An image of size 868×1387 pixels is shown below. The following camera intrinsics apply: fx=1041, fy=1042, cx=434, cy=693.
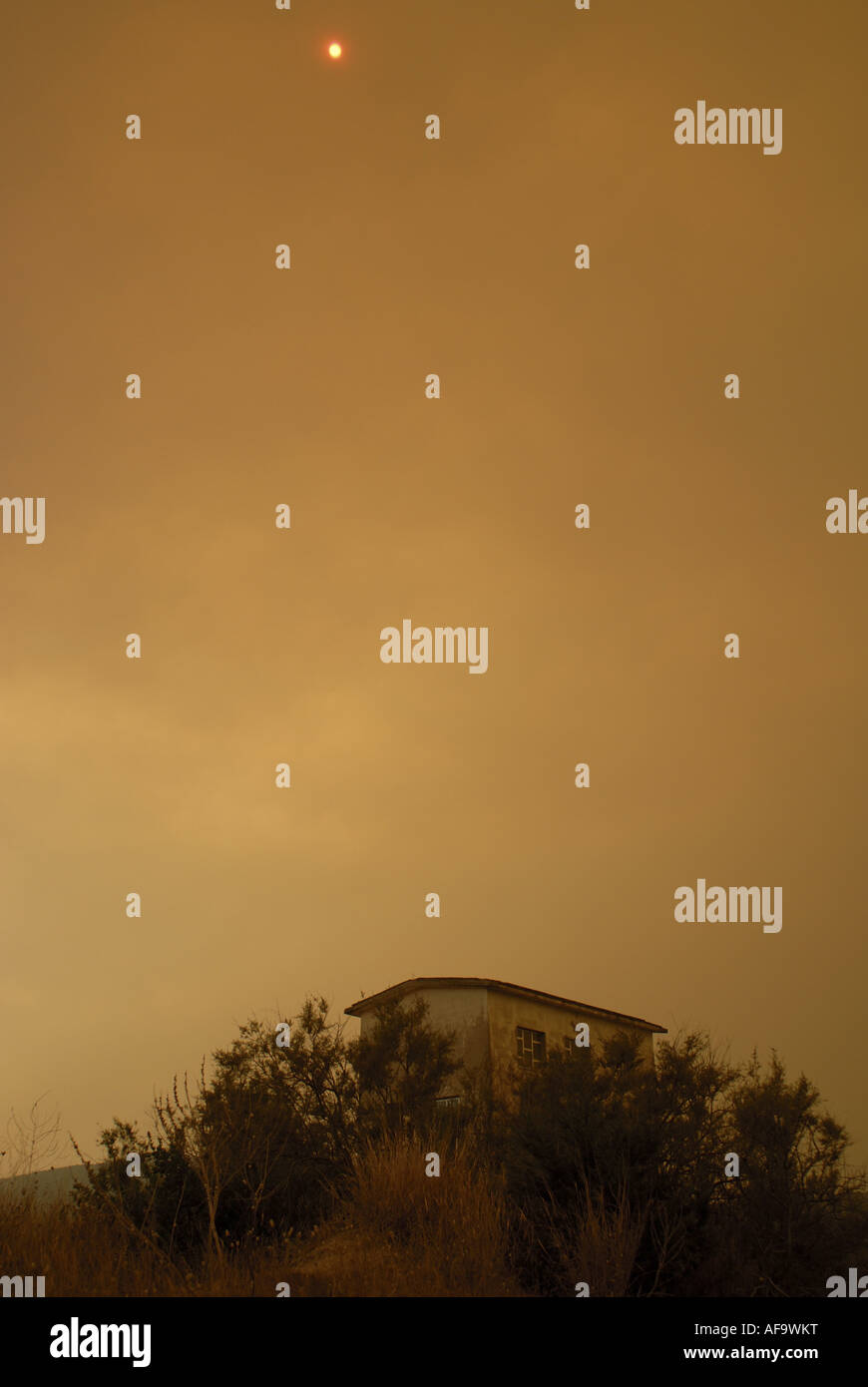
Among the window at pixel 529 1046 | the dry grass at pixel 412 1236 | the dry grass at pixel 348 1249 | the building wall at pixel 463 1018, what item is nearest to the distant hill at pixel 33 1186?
the dry grass at pixel 348 1249

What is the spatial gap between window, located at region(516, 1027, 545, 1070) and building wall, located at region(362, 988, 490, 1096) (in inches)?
77.4

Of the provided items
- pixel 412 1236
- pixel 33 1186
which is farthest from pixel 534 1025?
pixel 33 1186

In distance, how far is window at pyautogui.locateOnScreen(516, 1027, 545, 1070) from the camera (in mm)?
35688

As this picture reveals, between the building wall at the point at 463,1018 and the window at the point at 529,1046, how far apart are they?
196 cm

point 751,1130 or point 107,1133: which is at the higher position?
point 107,1133

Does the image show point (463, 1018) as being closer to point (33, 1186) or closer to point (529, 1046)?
point (529, 1046)

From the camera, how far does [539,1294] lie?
11102mm

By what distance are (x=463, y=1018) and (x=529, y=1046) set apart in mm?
3137

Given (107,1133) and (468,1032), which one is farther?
(468,1032)

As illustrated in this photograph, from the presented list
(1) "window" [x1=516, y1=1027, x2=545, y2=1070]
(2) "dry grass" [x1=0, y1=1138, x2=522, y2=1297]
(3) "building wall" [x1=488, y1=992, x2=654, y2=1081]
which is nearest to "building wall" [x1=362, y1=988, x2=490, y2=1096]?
(3) "building wall" [x1=488, y1=992, x2=654, y2=1081]

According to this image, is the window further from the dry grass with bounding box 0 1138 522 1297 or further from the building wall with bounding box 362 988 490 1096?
the dry grass with bounding box 0 1138 522 1297
